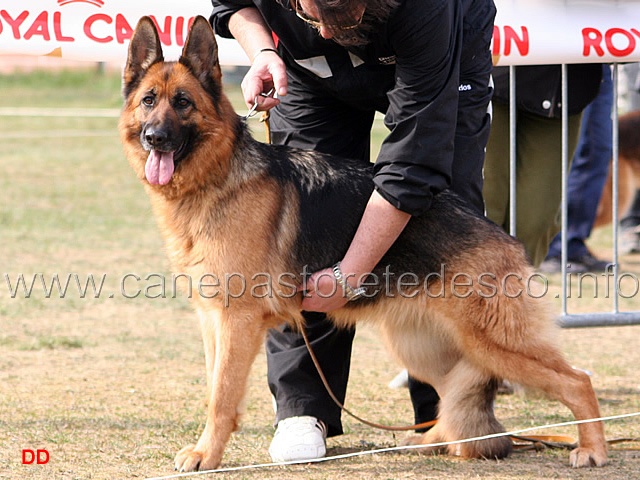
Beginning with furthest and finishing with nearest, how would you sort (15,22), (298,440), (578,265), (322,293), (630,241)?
(630,241)
(578,265)
(15,22)
(298,440)
(322,293)

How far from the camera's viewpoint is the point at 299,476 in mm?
3504

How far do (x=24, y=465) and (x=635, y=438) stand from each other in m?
2.47

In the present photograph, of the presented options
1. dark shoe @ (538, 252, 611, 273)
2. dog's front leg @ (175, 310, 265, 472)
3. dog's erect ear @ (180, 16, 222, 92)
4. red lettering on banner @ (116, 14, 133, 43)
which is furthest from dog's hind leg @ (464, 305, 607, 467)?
dark shoe @ (538, 252, 611, 273)

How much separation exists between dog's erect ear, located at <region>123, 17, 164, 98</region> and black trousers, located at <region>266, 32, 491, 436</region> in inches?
22.8

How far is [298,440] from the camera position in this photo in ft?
12.2

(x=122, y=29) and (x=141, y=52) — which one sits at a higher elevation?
(x=122, y=29)

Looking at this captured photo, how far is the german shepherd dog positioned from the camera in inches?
136

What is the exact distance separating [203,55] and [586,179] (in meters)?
5.26

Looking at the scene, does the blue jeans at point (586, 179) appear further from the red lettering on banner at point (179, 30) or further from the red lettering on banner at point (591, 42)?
the red lettering on banner at point (179, 30)

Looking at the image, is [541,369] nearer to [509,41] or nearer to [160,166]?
[160,166]

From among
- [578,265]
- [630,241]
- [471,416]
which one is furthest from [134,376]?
[630,241]

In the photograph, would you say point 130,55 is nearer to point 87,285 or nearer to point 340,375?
point 340,375

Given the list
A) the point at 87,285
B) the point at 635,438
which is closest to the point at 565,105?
the point at 635,438

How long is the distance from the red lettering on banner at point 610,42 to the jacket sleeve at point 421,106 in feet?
5.25
